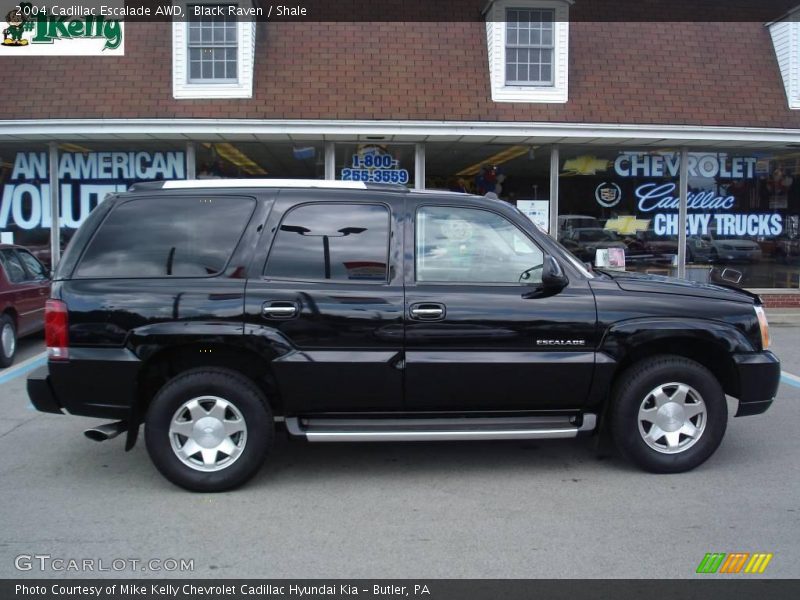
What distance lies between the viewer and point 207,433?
456 cm

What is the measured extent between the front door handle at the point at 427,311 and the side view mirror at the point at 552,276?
0.70m

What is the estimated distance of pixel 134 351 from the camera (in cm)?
450

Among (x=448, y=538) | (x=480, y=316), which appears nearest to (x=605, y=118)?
(x=480, y=316)

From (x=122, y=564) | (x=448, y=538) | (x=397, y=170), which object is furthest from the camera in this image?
(x=397, y=170)

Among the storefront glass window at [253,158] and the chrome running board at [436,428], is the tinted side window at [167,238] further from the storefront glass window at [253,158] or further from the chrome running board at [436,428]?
the storefront glass window at [253,158]

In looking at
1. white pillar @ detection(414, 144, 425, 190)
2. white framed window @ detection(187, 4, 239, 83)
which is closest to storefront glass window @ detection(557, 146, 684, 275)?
white pillar @ detection(414, 144, 425, 190)

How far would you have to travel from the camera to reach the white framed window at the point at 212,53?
11875 mm

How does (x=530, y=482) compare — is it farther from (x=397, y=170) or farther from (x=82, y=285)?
(x=397, y=170)

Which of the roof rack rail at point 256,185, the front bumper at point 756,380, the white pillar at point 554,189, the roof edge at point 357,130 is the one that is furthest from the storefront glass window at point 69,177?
the front bumper at point 756,380

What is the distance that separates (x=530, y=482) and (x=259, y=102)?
28.8ft

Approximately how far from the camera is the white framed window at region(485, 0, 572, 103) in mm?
12117

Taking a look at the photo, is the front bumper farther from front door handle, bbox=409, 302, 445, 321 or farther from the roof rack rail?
the roof rack rail

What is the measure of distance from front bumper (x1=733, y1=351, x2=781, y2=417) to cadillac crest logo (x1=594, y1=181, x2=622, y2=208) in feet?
26.5

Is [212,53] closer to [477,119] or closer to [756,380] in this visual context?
[477,119]
